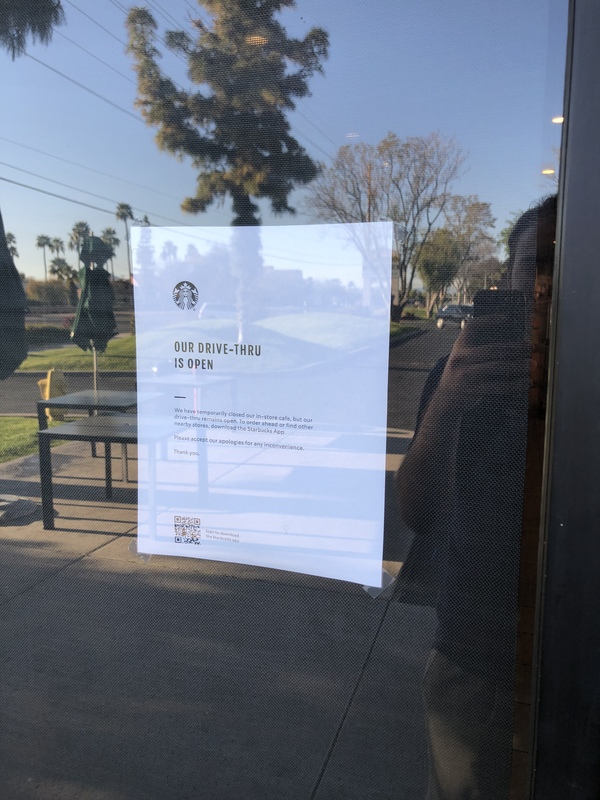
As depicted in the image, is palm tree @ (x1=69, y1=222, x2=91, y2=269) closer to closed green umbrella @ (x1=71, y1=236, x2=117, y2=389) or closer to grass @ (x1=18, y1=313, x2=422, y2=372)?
closed green umbrella @ (x1=71, y1=236, x2=117, y2=389)

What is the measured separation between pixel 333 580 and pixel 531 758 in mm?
542

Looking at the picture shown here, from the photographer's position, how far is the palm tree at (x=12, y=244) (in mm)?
1623

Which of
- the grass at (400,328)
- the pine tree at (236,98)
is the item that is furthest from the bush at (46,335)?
the grass at (400,328)

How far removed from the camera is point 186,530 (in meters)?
1.53

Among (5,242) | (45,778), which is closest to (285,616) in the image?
(45,778)

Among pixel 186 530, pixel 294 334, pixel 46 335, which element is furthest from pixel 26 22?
pixel 186 530

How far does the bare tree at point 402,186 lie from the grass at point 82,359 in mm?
627

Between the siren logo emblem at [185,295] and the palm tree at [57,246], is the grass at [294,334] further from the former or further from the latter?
the palm tree at [57,246]

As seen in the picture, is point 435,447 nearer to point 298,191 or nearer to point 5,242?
point 298,191

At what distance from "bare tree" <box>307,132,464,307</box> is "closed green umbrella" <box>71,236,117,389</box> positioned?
624 millimetres

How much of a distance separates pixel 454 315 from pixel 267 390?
1.47 ft

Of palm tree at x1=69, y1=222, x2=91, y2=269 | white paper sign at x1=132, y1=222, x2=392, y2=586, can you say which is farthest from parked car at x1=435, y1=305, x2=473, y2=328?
palm tree at x1=69, y1=222, x2=91, y2=269

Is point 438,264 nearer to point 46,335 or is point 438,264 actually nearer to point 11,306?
point 46,335

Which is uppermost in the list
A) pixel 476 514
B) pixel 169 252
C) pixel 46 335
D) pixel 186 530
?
pixel 169 252
